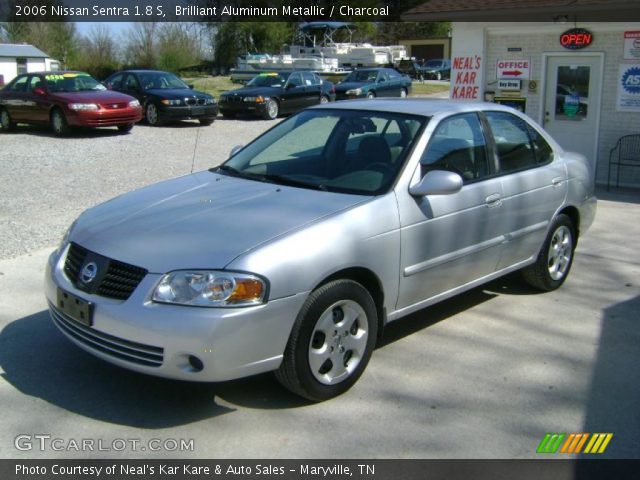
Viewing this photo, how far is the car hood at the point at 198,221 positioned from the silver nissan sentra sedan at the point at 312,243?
13mm

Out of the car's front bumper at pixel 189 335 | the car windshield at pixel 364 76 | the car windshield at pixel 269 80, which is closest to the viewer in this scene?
the car's front bumper at pixel 189 335

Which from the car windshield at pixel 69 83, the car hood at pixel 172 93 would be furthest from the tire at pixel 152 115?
the car windshield at pixel 69 83

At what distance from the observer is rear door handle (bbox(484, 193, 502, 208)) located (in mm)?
5070

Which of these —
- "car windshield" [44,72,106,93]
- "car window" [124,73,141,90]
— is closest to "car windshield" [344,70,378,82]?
"car window" [124,73,141,90]

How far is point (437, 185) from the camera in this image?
173 inches

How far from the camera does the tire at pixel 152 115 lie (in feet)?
62.8

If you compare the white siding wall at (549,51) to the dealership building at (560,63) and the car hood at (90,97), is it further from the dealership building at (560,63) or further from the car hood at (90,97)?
the car hood at (90,97)

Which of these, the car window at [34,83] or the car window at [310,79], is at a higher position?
the car window at [310,79]

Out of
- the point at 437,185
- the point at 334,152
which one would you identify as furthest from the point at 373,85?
the point at 437,185

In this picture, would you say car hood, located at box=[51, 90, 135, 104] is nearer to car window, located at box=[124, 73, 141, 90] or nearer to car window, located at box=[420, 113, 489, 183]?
car window, located at box=[124, 73, 141, 90]

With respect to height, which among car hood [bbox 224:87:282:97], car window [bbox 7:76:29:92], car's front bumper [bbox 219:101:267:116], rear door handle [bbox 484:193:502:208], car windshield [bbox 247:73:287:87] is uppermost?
car windshield [bbox 247:73:287:87]

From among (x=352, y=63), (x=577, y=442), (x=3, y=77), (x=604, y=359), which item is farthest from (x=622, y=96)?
(x=3, y=77)

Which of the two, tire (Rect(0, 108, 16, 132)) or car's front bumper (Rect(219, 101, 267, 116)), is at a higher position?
car's front bumper (Rect(219, 101, 267, 116))

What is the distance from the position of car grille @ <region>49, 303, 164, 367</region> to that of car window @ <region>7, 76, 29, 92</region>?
15463mm
